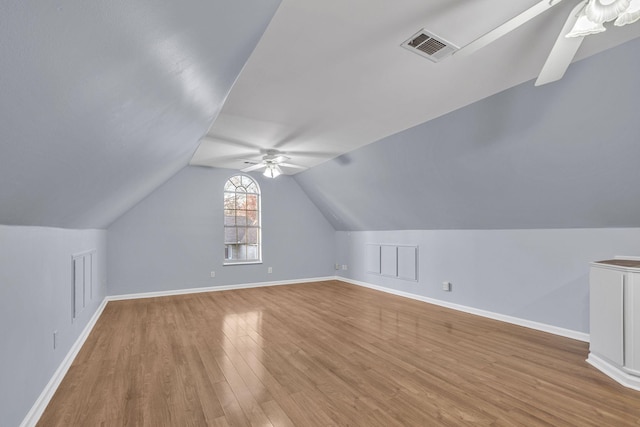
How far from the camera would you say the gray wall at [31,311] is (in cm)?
164

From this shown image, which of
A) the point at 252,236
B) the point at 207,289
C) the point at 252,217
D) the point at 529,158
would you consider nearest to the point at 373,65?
the point at 529,158

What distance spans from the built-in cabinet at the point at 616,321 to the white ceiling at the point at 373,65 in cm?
183

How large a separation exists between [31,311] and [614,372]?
4.38 meters

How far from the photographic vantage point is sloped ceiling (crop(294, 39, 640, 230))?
2314mm

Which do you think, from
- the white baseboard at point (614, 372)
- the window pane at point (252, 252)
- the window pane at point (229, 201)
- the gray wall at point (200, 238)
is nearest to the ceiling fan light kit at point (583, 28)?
the white baseboard at point (614, 372)

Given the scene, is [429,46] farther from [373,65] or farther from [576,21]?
[576,21]

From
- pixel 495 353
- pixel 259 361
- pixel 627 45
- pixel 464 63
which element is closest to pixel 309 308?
pixel 259 361

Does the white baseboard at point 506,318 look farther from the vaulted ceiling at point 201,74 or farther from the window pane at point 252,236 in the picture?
the window pane at point 252,236

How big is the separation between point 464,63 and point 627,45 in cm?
96

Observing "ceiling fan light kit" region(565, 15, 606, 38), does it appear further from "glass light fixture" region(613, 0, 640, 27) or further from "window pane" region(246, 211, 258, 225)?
"window pane" region(246, 211, 258, 225)

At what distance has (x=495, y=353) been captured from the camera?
302 cm

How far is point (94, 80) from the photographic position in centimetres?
107

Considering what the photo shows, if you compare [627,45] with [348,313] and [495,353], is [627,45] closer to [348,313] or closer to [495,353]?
[495,353]

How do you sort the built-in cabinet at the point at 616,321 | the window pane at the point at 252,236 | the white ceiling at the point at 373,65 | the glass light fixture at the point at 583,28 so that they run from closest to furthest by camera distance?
1. the glass light fixture at the point at 583,28
2. the white ceiling at the point at 373,65
3. the built-in cabinet at the point at 616,321
4. the window pane at the point at 252,236
